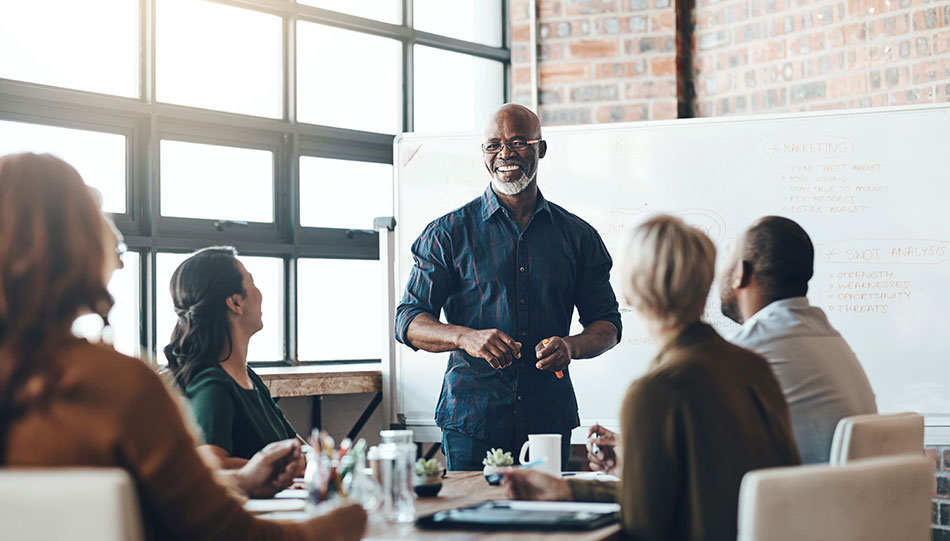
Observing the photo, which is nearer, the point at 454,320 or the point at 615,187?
the point at 454,320

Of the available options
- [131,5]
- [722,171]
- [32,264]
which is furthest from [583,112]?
[32,264]

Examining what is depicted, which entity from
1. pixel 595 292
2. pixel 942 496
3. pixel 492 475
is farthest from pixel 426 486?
pixel 942 496

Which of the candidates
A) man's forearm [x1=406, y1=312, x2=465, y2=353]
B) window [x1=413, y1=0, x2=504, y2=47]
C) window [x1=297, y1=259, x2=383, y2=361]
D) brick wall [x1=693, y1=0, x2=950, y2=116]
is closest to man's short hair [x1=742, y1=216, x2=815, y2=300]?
man's forearm [x1=406, y1=312, x2=465, y2=353]

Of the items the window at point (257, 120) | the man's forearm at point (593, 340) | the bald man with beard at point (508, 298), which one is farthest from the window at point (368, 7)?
the man's forearm at point (593, 340)

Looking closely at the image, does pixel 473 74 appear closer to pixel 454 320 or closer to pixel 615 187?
pixel 615 187

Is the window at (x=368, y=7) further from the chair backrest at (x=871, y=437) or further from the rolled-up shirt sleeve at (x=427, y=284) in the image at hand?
the chair backrest at (x=871, y=437)

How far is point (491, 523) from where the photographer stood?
1634mm

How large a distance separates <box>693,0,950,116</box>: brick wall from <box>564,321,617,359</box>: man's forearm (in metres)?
2.00

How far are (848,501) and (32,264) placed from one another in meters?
1.15

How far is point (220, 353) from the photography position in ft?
7.64

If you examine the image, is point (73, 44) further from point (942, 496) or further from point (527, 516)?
point (942, 496)

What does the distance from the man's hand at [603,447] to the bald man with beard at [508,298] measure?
0.48 meters

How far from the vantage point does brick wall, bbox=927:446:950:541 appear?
394 cm

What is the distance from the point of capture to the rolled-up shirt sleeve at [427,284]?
2916 mm
